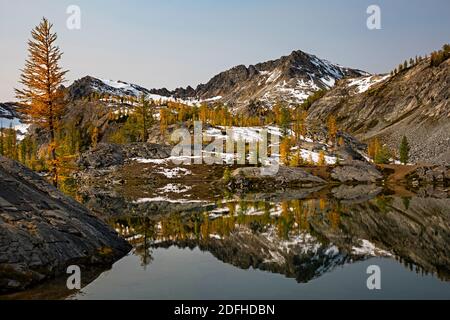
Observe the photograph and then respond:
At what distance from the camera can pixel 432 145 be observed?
172 metres

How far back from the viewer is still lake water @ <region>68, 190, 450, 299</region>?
70.2 feet

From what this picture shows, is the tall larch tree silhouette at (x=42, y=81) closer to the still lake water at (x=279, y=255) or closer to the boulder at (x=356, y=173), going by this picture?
the still lake water at (x=279, y=255)

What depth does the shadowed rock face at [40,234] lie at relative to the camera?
20.3 meters

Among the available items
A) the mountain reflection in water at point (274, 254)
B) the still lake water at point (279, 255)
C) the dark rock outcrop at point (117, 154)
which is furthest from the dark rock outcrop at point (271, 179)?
the still lake water at point (279, 255)

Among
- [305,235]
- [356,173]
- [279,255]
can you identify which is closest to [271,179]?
[356,173]

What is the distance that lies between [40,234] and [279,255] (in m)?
17.3

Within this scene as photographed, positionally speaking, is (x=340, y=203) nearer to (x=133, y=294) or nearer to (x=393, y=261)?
(x=393, y=261)

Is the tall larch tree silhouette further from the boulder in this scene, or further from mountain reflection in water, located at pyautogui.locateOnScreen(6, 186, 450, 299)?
the boulder

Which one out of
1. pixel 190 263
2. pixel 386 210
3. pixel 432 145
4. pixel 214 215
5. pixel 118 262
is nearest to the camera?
pixel 118 262

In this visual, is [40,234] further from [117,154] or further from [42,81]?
[117,154]

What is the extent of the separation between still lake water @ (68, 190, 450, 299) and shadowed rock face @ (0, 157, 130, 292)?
200 cm
